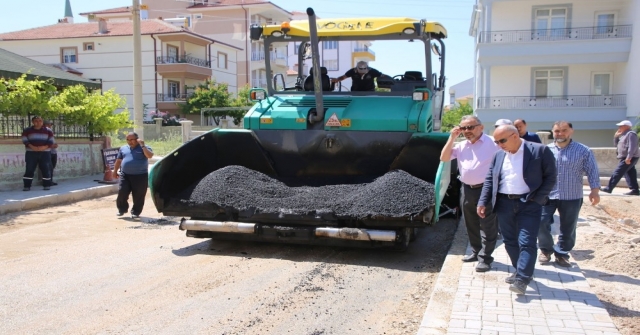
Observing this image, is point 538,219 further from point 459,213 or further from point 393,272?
point 459,213

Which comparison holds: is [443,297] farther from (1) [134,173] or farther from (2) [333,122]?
(1) [134,173]

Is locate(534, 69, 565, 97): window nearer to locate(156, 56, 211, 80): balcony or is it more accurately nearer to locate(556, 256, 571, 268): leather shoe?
locate(556, 256, 571, 268): leather shoe

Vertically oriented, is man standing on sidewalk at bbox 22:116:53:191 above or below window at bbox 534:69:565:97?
below

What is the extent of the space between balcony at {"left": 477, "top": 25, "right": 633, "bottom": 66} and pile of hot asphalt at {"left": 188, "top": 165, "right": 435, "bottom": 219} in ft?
67.8

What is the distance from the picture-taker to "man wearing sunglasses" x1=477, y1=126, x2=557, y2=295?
192 inches

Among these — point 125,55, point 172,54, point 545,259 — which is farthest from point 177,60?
point 545,259

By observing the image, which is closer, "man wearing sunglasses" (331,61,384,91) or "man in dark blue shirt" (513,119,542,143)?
"man in dark blue shirt" (513,119,542,143)

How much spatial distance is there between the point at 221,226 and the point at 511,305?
10.8ft

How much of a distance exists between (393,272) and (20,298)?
3450 millimetres

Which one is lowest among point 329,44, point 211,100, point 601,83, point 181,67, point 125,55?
point 329,44

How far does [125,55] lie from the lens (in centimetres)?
4166

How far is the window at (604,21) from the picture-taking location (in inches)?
998

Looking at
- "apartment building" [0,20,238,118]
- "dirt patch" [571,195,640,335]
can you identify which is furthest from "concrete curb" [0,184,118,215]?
"apartment building" [0,20,238,118]

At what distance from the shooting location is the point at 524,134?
7406 millimetres
